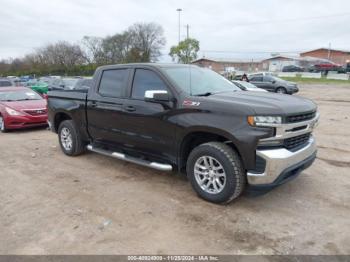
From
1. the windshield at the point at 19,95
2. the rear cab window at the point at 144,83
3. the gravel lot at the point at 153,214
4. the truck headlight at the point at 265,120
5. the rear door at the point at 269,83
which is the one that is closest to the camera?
the gravel lot at the point at 153,214

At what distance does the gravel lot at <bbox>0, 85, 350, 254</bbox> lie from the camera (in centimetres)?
326

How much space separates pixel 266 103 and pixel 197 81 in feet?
4.28

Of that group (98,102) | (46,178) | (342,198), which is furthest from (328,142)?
(46,178)

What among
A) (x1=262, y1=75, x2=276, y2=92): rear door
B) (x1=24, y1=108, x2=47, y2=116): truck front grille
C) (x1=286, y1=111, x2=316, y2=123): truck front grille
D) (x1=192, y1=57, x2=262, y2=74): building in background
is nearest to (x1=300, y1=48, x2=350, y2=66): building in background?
(x1=192, y1=57, x2=262, y2=74): building in background

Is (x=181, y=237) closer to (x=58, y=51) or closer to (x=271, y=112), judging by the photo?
(x=271, y=112)

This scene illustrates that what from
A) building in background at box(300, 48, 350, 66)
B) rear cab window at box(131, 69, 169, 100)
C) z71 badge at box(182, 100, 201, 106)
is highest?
building in background at box(300, 48, 350, 66)

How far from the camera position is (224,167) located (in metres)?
3.91

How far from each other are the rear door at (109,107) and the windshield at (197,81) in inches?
35.1

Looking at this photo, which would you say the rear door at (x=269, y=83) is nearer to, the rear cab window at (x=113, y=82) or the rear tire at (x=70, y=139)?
the rear tire at (x=70, y=139)

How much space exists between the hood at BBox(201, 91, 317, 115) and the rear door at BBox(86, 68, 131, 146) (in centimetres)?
166

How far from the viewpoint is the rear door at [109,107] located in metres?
5.16

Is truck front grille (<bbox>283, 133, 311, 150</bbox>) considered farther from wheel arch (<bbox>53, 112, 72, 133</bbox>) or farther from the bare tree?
the bare tree

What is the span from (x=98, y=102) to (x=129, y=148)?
3.51 feet

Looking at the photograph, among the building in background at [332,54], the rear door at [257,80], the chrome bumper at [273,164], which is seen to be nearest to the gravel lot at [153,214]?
the chrome bumper at [273,164]
